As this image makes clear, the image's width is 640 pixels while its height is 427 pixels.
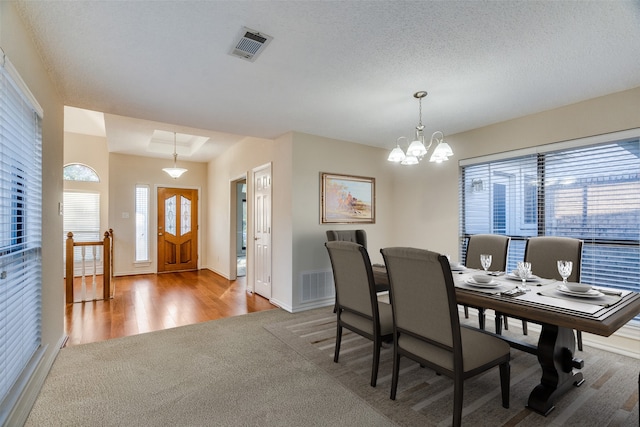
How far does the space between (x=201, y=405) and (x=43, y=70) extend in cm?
274

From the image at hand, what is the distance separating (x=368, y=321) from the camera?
235cm

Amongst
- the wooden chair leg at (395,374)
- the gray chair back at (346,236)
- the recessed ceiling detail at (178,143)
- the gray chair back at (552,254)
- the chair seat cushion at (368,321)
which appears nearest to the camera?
the wooden chair leg at (395,374)

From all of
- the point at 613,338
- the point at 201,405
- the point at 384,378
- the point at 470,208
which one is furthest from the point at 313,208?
the point at 613,338

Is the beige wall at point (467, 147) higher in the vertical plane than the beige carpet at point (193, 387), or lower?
higher

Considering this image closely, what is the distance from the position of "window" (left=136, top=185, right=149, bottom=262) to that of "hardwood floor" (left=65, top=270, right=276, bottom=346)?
831 mm

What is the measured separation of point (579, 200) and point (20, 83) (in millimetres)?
4744

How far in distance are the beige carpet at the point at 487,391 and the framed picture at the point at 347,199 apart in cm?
196

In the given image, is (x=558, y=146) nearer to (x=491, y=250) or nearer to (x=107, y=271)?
(x=491, y=250)

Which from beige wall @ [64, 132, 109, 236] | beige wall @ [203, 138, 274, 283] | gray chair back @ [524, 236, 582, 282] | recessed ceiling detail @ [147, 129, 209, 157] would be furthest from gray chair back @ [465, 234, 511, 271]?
beige wall @ [64, 132, 109, 236]

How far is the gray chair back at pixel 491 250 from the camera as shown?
311 centimetres

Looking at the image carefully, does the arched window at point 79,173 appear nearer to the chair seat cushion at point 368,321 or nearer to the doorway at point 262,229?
the doorway at point 262,229

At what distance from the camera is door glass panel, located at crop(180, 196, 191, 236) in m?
7.26

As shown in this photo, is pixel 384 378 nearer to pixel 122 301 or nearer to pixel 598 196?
pixel 598 196

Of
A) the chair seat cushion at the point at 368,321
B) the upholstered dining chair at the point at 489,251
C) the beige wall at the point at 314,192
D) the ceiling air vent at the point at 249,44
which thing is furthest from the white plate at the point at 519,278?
the ceiling air vent at the point at 249,44
